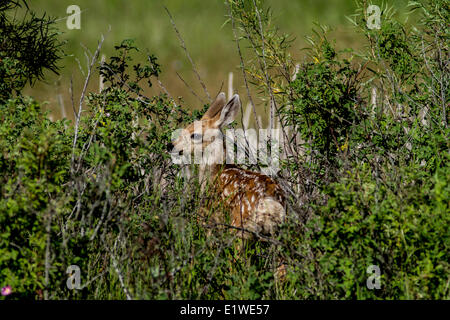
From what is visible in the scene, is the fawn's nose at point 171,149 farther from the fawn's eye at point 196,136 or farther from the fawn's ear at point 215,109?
the fawn's ear at point 215,109

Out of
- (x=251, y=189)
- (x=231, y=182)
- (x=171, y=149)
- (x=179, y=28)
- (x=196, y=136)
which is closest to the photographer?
(x=251, y=189)

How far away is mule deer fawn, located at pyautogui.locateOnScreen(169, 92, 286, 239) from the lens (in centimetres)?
466

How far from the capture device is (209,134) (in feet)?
19.6

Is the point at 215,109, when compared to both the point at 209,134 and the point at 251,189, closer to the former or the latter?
the point at 209,134

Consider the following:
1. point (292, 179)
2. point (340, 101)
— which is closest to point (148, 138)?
point (292, 179)

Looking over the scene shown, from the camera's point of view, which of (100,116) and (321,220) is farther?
(100,116)

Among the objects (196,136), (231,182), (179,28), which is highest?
(179,28)

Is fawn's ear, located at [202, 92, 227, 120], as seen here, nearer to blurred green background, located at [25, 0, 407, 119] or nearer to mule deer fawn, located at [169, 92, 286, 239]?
mule deer fawn, located at [169, 92, 286, 239]

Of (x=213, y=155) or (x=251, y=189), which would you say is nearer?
(x=251, y=189)

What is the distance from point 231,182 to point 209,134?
92 centimetres

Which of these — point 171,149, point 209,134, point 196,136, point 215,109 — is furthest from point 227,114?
point 171,149
